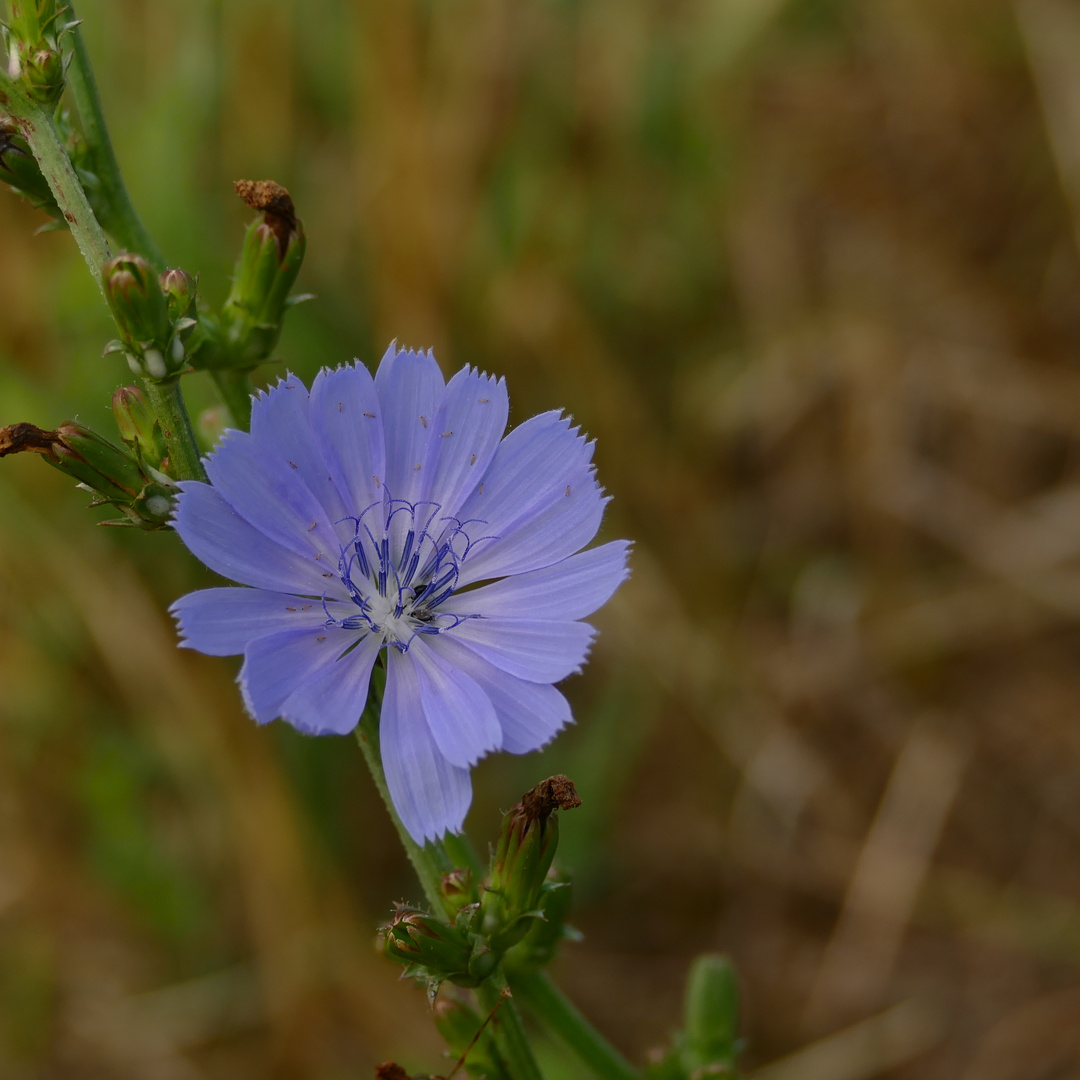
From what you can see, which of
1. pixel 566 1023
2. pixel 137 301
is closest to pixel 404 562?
pixel 137 301

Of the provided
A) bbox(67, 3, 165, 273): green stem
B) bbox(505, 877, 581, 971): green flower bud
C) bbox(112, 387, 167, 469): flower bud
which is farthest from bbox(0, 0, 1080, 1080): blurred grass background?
bbox(112, 387, 167, 469): flower bud

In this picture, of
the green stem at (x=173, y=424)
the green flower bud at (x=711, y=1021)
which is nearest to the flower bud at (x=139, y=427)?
the green stem at (x=173, y=424)

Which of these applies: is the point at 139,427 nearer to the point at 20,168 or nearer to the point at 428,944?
the point at 20,168

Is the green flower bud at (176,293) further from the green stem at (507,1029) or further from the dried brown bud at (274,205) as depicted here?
the green stem at (507,1029)

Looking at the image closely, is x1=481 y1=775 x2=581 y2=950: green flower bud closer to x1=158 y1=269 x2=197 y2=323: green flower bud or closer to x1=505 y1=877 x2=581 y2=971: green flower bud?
x1=505 y1=877 x2=581 y2=971: green flower bud

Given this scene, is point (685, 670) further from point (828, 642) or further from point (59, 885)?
point (59, 885)

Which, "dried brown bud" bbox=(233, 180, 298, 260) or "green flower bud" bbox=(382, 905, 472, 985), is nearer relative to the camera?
"green flower bud" bbox=(382, 905, 472, 985)
